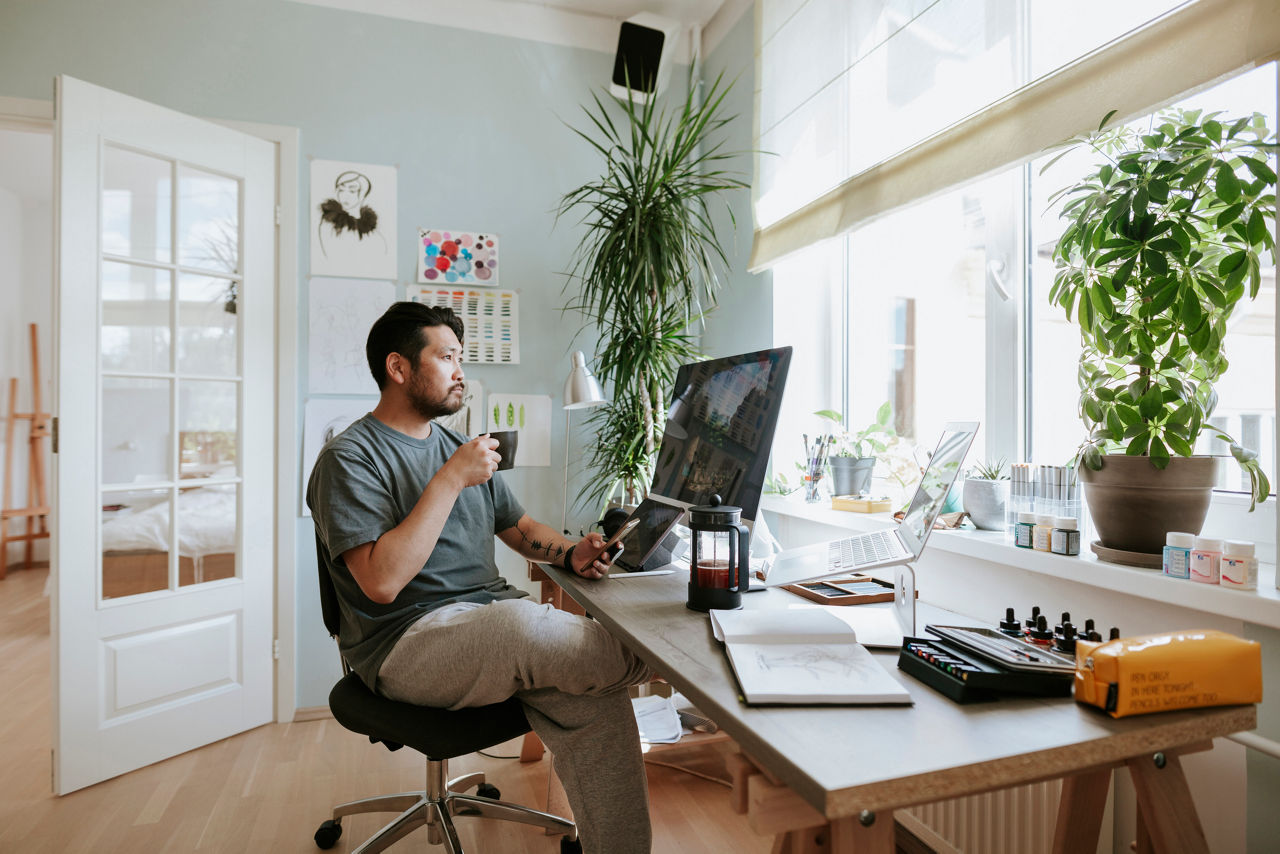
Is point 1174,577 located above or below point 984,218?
below

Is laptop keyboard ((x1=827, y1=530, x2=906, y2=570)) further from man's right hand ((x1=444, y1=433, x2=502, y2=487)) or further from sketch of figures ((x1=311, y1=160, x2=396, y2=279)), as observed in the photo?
sketch of figures ((x1=311, y1=160, x2=396, y2=279))

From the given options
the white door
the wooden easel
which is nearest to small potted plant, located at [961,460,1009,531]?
the white door

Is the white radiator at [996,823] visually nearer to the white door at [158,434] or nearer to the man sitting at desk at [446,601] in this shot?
the man sitting at desk at [446,601]

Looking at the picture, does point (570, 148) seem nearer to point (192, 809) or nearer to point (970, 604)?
point (970, 604)

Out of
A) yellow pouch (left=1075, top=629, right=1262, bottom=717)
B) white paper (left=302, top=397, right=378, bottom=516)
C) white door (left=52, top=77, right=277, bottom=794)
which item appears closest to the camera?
yellow pouch (left=1075, top=629, right=1262, bottom=717)

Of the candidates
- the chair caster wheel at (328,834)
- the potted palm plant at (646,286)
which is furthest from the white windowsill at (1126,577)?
the chair caster wheel at (328,834)

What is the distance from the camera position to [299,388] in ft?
9.32

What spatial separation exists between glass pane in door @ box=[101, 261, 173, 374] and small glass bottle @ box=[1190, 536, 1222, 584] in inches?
115

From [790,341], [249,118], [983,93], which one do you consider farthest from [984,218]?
[249,118]

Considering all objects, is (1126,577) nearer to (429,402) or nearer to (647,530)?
(647,530)

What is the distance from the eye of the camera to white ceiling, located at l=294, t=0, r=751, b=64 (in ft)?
9.81

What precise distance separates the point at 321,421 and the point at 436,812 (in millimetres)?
1602

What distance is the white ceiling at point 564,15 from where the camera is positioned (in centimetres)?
299

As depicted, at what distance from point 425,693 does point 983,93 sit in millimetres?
1814
